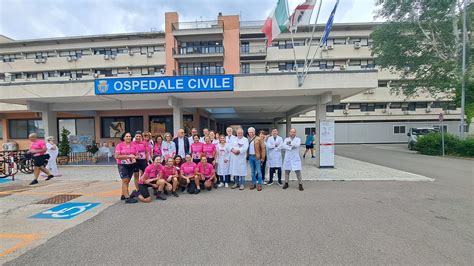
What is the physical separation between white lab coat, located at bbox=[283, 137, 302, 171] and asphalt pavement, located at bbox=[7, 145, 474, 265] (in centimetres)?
99

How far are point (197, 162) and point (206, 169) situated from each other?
0.49m

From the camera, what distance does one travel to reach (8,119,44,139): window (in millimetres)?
15711

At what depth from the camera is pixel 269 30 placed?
9.73 meters

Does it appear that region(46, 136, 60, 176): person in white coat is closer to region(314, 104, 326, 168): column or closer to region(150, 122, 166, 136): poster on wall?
region(150, 122, 166, 136): poster on wall

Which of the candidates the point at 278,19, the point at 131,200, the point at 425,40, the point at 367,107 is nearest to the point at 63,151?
the point at 131,200

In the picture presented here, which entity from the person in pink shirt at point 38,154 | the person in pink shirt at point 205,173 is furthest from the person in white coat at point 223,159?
the person in pink shirt at point 38,154

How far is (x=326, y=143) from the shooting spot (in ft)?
32.7

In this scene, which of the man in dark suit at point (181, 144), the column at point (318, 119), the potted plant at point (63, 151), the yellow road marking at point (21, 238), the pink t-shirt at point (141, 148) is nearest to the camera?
the yellow road marking at point (21, 238)

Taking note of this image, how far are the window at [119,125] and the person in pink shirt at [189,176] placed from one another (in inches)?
383

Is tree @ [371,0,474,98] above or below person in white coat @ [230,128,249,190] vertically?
above

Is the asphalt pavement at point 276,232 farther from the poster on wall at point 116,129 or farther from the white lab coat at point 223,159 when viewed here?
the poster on wall at point 116,129

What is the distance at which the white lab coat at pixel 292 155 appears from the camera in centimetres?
668

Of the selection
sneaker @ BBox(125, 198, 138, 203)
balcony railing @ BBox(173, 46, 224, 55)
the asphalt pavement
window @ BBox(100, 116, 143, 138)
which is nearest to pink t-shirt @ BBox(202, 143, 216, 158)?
the asphalt pavement

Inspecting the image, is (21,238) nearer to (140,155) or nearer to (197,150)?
(140,155)
